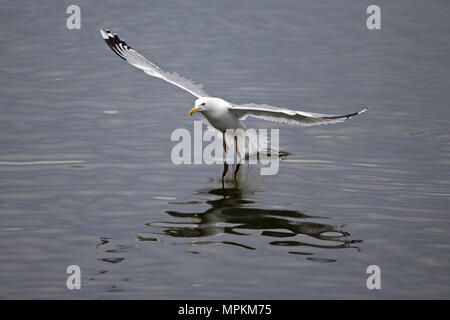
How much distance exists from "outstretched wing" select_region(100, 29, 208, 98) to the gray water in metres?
0.87

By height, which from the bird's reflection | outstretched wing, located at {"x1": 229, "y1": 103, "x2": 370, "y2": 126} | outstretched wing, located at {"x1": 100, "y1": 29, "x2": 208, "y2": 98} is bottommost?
the bird's reflection

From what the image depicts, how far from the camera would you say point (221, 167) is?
38.5ft

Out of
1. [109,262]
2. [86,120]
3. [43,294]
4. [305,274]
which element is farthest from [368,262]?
[86,120]

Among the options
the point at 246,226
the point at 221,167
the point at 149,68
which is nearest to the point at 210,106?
the point at 221,167

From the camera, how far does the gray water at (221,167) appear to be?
328 inches

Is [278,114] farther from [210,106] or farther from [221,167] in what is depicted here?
[221,167]

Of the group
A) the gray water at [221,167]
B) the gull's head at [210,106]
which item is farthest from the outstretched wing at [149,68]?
the gull's head at [210,106]

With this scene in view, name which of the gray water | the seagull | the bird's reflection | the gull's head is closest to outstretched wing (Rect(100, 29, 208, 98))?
the seagull

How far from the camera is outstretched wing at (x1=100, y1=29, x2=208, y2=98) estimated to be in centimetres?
1269

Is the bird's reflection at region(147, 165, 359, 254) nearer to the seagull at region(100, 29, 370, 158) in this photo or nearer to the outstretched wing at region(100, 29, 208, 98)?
the seagull at region(100, 29, 370, 158)

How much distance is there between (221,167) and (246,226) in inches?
96.4

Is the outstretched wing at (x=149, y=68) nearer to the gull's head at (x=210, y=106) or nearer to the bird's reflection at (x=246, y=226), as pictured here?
the gull's head at (x=210, y=106)

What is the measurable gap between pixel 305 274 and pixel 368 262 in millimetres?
781

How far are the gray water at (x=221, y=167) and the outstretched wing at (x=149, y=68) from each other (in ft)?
2.85
